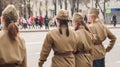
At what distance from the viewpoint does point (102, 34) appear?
9289 millimetres

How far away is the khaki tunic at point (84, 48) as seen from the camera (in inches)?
325

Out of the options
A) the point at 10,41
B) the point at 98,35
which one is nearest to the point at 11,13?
the point at 10,41

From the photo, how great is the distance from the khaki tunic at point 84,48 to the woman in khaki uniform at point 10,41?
214cm

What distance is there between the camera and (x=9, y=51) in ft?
20.2

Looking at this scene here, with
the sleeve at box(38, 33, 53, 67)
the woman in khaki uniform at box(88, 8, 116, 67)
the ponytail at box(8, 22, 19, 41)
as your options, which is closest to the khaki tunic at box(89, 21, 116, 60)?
the woman in khaki uniform at box(88, 8, 116, 67)

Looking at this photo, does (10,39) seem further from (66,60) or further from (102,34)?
(102,34)

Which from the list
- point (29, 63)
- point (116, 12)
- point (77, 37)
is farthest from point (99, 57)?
point (116, 12)

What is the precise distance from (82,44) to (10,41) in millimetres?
2324

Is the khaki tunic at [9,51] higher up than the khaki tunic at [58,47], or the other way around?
the khaki tunic at [9,51]

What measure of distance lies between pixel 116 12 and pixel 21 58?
7338 cm

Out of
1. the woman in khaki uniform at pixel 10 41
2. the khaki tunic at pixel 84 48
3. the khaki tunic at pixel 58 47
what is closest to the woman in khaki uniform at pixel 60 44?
the khaki tunic at pixel 58 47

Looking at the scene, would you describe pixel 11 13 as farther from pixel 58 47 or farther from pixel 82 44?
pixel 82 44

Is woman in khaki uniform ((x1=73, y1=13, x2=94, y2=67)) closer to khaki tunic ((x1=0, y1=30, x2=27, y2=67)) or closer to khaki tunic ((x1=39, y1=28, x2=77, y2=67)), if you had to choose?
khaki tunic ((x1=39, y1=28, x2=77, y2=67))

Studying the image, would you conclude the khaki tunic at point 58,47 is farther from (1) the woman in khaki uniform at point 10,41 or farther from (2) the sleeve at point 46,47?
(1) the woman in khaki uniform at point 10,41
